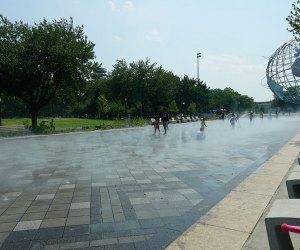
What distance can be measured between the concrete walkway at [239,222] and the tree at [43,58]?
26.5m

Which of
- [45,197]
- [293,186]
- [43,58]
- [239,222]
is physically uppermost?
[43,58]

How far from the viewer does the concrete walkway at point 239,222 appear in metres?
4.01

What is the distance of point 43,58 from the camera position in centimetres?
3047

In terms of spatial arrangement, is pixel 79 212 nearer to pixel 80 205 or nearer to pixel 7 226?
pixel 80 205

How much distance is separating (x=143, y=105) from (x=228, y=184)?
58460mm

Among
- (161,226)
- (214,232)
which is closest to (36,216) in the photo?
(161,226)

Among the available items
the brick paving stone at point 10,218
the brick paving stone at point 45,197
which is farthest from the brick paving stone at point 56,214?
the brick paving stone at point 45,197

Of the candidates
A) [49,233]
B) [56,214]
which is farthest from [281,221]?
[56,214]

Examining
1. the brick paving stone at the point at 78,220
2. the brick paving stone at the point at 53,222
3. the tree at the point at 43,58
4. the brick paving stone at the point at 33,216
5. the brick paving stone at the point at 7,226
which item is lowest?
the brick paving stone at the point at 7,226

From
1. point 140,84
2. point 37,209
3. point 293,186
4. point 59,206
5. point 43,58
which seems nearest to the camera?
point 293,186

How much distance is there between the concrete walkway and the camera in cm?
401

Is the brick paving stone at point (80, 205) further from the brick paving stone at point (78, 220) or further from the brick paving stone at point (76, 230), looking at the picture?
the brick paving stone at point (76, 230)

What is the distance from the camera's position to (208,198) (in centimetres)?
663

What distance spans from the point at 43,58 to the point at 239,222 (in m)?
29.0
